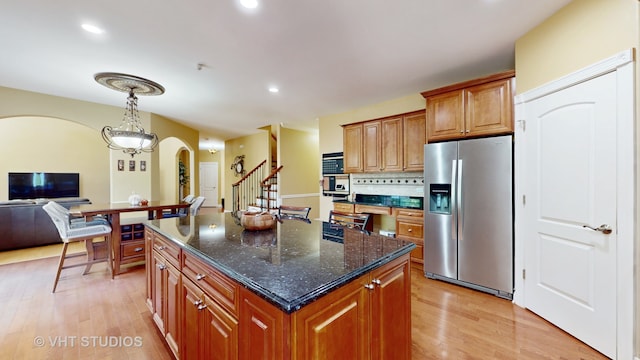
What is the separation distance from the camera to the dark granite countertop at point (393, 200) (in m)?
3.98

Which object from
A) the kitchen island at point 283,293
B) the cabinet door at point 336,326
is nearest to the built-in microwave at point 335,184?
the kitchen island at point 283,293

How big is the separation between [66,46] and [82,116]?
2.34m

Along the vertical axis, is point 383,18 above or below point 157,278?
above

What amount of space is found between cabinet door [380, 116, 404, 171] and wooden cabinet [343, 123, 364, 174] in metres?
0.44

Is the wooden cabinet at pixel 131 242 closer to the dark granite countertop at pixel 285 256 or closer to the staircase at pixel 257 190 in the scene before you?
the dark granite countertop at pixel 285 256

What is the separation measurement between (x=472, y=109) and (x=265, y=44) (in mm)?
2342

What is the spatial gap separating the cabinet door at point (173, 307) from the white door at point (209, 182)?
10546 millimetres

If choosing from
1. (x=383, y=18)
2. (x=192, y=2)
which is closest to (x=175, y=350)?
(x=192, y=2)

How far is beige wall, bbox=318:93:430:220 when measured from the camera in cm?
407

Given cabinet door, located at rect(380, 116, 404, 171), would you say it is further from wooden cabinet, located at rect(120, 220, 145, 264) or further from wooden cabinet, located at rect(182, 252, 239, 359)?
wooden cabinet, located at rect(120, 220, 145, 264)

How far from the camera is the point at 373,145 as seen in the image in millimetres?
4223

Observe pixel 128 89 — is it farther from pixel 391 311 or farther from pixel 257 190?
pixel 257 190

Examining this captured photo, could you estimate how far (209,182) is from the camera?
1161 cm

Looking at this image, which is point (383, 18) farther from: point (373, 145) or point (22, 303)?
point (22, 303)
